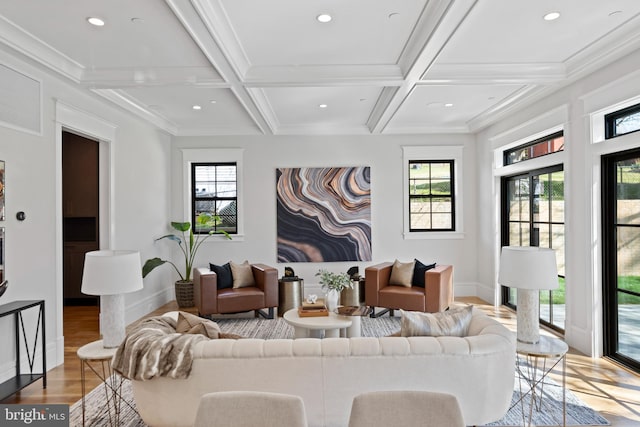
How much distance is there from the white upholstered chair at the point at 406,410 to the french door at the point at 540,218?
3996mm

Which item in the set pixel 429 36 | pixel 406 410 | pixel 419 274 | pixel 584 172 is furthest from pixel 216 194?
pixel 406 410

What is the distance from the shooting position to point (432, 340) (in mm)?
2420

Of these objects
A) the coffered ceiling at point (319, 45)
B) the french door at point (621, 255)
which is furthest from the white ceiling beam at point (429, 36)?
the french door at point (621, 255)

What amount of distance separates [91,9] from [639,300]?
4.89m

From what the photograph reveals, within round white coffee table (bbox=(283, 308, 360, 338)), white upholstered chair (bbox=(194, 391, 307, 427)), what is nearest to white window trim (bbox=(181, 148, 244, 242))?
round white coffee table (bbox=(283, 308, 360, 338))

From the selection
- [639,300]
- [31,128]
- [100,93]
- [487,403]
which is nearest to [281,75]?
[100,93]

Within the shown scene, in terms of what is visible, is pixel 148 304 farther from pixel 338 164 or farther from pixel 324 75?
pixel 324 75

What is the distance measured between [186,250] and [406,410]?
5.91 meters

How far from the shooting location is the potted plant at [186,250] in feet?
20.0

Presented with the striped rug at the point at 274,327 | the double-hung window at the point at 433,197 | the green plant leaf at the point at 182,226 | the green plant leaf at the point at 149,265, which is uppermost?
the double-hung window at the point at 433,197

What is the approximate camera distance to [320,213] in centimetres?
675

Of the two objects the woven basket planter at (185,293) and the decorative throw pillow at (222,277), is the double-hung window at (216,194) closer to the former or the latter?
the woven basket planter at (185,293)

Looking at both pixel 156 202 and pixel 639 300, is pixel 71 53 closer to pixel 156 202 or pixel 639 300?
pixel 156 202

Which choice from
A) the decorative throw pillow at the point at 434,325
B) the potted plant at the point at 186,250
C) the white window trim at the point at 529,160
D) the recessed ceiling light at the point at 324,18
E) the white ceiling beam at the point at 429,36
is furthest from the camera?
the potted plant at the point at 186,250
